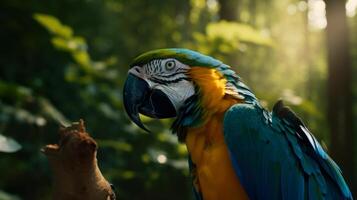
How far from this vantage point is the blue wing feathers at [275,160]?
84.0 inches

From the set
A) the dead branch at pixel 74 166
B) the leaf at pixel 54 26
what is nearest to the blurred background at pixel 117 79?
the leaf at pixel 54 26

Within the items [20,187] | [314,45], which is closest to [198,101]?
[20,187]

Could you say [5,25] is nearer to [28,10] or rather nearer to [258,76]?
[28,10]

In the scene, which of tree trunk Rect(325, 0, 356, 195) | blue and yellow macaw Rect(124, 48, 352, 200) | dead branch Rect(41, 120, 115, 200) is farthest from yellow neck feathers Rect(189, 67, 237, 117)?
tree trunk Rect(325, 0, 356, 195)

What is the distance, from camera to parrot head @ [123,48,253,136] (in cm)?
227

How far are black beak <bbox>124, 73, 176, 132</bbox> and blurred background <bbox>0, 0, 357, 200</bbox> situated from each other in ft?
1.64

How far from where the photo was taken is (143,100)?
2.32 m

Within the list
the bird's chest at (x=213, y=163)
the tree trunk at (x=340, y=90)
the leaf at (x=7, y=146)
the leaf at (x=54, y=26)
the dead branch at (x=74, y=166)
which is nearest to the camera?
the dead branch at (x=74, y=166)

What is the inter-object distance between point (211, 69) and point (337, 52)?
12.8 ft

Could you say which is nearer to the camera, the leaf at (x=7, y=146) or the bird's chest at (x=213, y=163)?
the bird's chest at (x=213, y=163)

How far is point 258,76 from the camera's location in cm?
1332

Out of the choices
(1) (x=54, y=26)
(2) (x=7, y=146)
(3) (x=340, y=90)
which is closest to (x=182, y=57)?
(2) (x=7, y=146)

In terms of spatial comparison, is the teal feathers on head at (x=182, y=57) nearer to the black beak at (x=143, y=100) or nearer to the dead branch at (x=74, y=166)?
the black beak at (x=143, y=100)

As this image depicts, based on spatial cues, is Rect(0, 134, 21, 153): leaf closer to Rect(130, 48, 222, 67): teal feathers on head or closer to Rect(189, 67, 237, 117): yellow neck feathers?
Rect(130, 48, 222, 67): teal feathers on head
